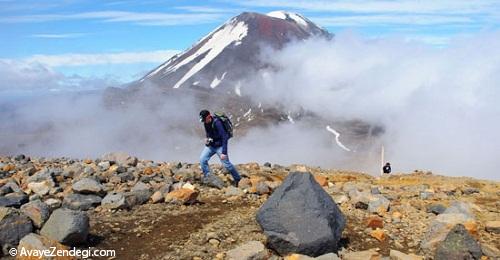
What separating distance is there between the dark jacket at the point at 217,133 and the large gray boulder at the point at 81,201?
3548 mm

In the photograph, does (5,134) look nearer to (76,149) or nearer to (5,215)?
(76,149)

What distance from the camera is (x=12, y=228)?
28.0 ft

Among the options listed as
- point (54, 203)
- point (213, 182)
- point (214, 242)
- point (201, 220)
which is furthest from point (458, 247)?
point (54, 203)

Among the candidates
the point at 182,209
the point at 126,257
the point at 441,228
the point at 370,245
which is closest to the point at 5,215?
the point at 126,257

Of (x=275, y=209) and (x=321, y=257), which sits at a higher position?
(x=275, y=209)

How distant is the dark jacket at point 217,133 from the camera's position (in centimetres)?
1379

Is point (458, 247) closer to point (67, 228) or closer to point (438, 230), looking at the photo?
point (438, 230)

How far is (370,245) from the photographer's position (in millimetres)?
9398

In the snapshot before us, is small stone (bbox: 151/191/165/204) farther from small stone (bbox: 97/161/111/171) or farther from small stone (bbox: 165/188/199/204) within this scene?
small stone (bbox: 97/161/111/171)

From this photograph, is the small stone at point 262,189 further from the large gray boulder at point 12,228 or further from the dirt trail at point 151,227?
the large gray boulder at point 12,228

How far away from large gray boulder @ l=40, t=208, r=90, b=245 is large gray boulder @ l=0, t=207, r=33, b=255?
1.04 feet

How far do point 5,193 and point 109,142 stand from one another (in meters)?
135

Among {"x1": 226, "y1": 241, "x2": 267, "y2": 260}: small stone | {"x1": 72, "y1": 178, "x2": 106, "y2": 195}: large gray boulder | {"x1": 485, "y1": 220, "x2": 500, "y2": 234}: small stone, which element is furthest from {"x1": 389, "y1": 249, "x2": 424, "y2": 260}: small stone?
{"x1": 72, "y1": 178, "x2": 106, "y2": 195}: large gray boulder

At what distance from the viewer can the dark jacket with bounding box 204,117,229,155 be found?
13.8 metres
